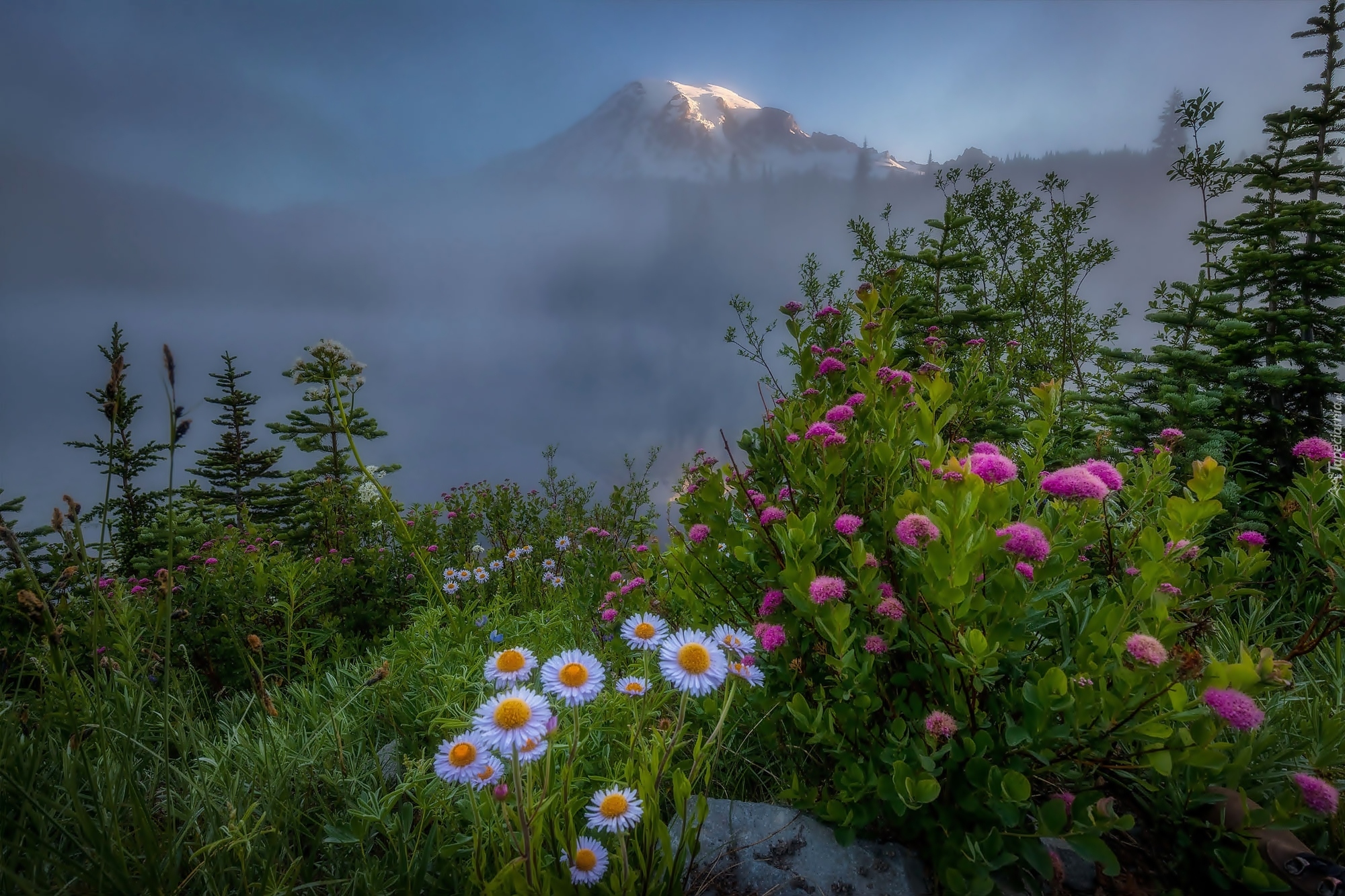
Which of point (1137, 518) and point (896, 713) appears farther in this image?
point (1137, 518)

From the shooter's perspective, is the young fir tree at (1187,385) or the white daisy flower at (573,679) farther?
the young fir tree at (1187,385)

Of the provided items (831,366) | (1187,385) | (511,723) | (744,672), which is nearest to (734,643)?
(744,672)

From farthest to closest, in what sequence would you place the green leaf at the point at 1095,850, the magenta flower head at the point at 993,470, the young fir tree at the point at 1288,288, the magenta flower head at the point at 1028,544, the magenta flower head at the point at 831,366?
the young fir tree at the point at 1288,288 < the magenta flower head at the point at 831,366 < the magenta flower head at the point at 993,470 < the magenta flower head at the point at 1028,544 < the green leaf at the point at 1095,850

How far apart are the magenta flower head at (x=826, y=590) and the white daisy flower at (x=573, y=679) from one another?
27.2 inches

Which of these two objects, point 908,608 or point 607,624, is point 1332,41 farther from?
point 607,624

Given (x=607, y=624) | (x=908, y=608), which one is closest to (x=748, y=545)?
(x=908, y=608)

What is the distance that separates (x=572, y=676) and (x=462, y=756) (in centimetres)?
30

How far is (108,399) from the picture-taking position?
A: 6.38ft

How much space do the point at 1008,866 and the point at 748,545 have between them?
1.32 metres

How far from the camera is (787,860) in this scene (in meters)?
1.88

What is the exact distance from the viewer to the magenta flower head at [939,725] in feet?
5.54

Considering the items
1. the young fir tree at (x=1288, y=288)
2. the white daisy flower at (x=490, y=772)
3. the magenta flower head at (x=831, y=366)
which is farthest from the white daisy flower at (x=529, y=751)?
the young fir tree at (x=1288, y=288)

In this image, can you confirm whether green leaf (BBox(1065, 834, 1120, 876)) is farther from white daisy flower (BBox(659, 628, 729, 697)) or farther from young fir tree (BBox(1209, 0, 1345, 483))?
young fir tree (BBox(1209, 0, 1345, 483))

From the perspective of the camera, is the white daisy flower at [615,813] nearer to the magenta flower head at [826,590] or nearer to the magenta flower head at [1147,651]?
the magenta flower head at [826,590]
